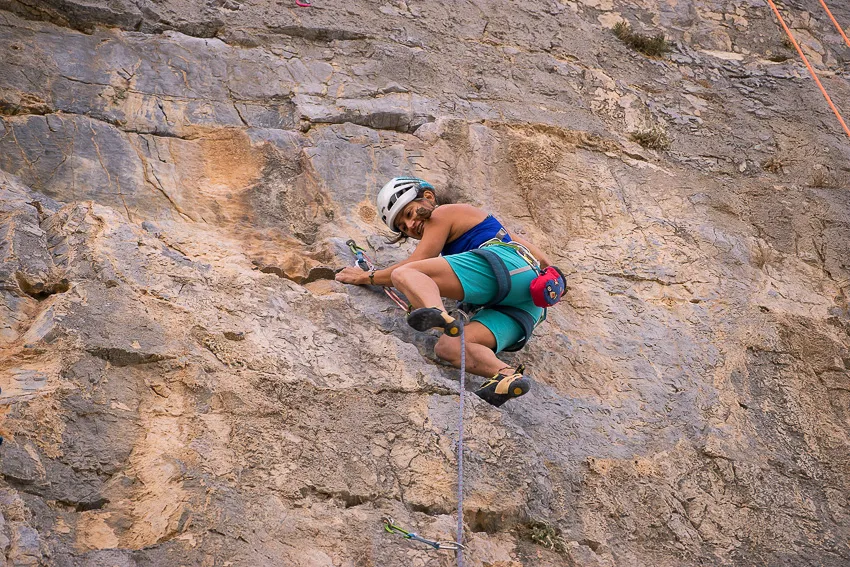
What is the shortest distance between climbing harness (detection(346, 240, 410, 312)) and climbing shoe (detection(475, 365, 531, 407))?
2.13 ft

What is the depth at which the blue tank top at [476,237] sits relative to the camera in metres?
5.21

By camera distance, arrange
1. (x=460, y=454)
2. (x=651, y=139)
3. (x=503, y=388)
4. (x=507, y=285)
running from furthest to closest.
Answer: (x=651, y=139), (x=507, y=285), (x=503, y=388), (x=460, y=454)

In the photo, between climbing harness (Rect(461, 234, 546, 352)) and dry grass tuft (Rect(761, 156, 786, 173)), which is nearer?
climbing harness (Rect(461, 234, 546, 352))

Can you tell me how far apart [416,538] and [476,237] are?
1989mm

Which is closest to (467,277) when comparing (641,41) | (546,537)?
(546,537)

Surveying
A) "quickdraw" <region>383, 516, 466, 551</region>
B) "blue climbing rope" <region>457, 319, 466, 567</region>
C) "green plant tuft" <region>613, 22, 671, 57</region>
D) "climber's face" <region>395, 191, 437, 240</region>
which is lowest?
"quickdraw" <region>383, 516, 466, 551</region>

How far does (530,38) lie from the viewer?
290 inches

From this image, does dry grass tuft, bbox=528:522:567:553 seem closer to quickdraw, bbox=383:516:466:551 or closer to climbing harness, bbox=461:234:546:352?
quickdraw, bbox=383:516:466:551

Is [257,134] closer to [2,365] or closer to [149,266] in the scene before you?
[149,266]

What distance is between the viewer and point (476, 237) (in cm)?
522

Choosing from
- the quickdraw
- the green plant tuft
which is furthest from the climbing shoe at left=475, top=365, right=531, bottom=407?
the green plant tuft

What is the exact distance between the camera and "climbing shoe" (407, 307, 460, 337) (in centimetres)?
448

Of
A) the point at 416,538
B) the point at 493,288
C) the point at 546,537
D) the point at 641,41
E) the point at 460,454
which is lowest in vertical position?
the point at 546,537

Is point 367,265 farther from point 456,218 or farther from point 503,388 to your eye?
point 503,388
